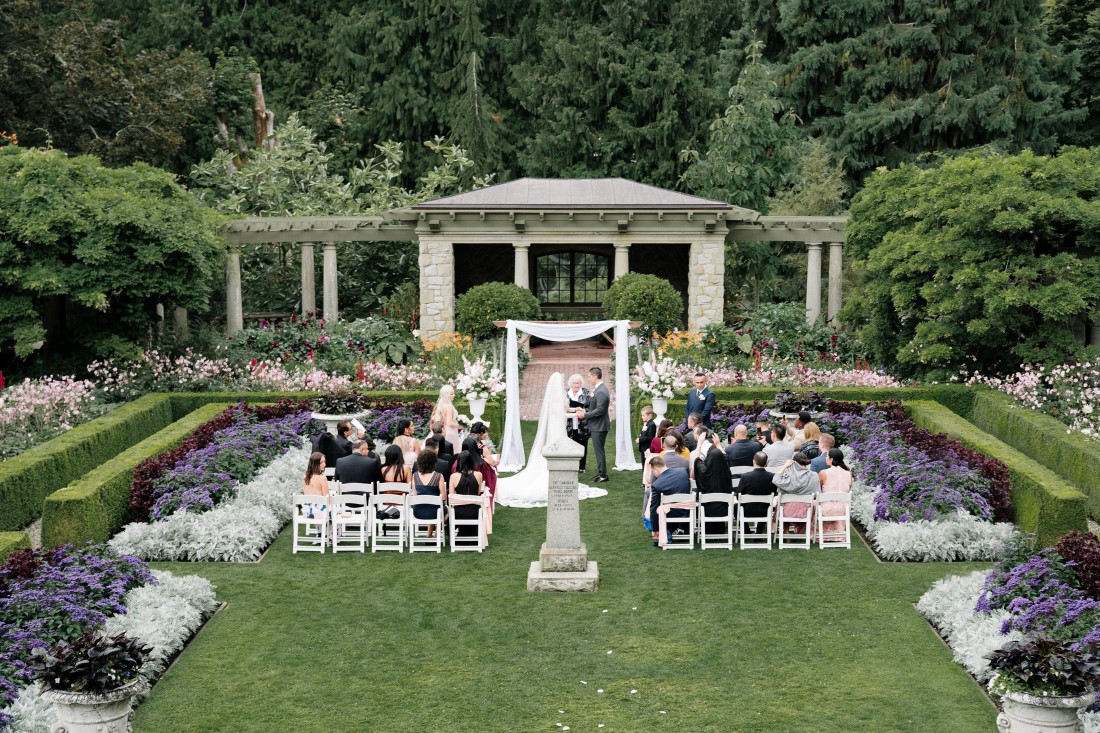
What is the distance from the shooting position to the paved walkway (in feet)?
76.1

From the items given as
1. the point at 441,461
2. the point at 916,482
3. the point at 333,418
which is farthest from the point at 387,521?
the point at 916,482

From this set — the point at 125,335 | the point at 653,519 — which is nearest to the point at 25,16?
the point at 125,335

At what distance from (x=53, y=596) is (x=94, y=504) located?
3.29 m

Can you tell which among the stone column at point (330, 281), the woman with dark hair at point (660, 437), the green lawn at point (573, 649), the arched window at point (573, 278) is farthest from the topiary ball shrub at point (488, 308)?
the green lawn at point (573, 649)

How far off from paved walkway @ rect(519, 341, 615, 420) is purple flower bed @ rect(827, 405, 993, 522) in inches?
262

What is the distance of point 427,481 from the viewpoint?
1327 centimetres

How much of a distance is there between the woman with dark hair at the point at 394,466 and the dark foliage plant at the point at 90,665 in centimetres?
557

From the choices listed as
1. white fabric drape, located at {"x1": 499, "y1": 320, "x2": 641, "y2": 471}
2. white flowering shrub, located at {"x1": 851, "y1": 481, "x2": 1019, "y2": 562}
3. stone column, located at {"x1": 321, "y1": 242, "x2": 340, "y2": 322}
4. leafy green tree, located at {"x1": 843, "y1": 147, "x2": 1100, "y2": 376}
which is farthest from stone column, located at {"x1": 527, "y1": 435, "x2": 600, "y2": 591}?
stone column, located at {"x1": 321, "y1": 242, "x2": 340, "y2": 322}

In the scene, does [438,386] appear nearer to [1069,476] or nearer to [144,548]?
[144,548]

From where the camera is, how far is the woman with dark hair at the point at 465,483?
43.3ft

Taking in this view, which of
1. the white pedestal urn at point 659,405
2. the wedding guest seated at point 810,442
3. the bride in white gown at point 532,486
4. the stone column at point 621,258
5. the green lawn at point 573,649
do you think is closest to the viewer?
the green lawn at point 573,649

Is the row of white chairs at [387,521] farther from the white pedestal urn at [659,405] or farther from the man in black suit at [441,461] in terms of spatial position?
the white pedestal urn at [659,405]

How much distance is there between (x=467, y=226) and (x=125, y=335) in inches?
321

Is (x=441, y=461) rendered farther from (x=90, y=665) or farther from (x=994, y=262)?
(x=994, y=262)
